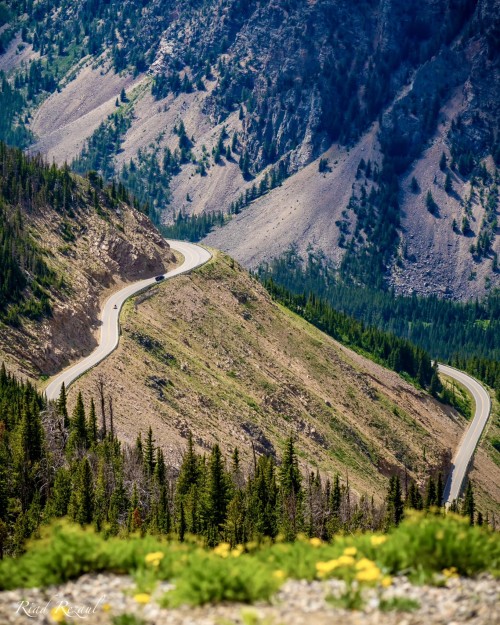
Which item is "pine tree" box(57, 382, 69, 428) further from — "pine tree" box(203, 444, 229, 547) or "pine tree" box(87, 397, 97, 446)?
"pine tree" box(203, 444, 229, 547)

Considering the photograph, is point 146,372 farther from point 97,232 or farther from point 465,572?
point 465,572

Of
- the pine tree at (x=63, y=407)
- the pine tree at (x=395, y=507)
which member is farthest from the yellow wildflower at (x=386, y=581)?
the pine tree at (x=63, y=407)

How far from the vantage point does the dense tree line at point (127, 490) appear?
97500 millimetres

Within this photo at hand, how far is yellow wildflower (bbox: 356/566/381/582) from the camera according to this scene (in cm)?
3103

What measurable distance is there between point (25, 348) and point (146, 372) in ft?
61.5

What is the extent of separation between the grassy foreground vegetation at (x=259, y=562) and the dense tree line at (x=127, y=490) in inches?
2067

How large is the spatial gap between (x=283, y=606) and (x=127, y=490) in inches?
3276

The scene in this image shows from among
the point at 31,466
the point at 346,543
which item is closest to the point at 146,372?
the point at 31,466

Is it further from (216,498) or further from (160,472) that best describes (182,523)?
(160,472)

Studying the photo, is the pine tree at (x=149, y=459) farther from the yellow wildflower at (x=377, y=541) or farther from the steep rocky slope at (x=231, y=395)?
the yellow wildflower at (x=377, y=541)

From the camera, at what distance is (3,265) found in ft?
526

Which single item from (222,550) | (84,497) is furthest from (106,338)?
Result: (222,550)

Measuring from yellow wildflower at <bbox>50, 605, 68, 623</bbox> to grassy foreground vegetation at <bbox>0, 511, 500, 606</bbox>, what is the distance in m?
2.08

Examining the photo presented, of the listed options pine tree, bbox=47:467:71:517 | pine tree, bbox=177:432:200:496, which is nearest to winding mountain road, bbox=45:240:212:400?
pine tree, bbox=177:432:200:496
